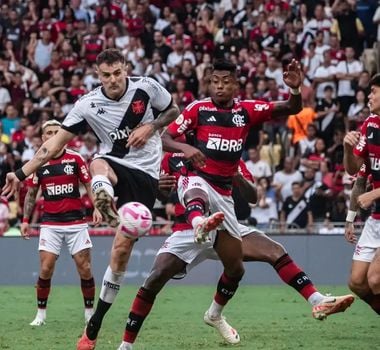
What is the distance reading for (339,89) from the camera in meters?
24.7

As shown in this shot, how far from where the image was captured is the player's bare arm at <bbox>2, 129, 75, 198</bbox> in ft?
32.3

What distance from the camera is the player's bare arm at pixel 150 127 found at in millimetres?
10406

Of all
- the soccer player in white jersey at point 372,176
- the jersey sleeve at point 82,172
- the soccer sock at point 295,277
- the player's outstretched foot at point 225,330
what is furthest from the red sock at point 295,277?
the jersey sleeve at point 82,172

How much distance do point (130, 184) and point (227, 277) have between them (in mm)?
1715

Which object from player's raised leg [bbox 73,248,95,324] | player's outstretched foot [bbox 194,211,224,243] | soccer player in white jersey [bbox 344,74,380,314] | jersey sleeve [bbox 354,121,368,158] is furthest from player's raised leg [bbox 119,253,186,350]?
player's raised leg [bbox 73,248,95,324]

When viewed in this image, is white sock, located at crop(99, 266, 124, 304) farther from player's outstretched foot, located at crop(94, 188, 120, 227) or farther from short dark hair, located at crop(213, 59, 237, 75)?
short dark hair, located at crop(213, 59, 237, 75)

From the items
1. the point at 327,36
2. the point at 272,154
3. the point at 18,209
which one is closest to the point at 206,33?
the point at 327,36

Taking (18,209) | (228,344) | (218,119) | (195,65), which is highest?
(218,119)

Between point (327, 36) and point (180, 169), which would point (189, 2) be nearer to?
point (327, 36)

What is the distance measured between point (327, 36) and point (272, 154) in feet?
13.4

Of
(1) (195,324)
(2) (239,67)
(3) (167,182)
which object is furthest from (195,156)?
(2) (239,67)

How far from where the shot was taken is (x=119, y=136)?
1063 centimetres

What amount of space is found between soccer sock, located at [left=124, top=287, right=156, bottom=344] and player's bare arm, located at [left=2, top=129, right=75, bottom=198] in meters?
1.52

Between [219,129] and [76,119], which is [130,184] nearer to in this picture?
[76,119]
